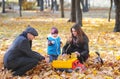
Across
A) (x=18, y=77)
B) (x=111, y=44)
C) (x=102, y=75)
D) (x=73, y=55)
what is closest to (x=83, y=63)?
(x=73, y=55)

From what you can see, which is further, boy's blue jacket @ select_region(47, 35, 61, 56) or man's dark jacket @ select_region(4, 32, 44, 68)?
boy's blue jacket @ select_region(47, 35, 61, 56)

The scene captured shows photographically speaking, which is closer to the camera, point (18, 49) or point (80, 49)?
point (18, 49)

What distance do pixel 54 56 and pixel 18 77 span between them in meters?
1.55

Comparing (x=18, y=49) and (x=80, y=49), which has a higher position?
(x=18, y=49)

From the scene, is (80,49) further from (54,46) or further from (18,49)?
(18,49)

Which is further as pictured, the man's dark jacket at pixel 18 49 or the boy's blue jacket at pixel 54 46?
the boy's blue jacket at pixel 54 46

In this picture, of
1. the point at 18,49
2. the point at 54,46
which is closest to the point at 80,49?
the point at 54,46

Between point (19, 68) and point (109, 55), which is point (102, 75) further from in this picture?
point (109, 55)

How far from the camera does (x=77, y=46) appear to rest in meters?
9.45

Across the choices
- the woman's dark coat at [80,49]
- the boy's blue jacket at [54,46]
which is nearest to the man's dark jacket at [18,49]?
the boy's blue jacket at [54,46]

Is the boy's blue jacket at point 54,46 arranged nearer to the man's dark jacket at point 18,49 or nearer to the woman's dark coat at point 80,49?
the woman's dark coat at point 80,49

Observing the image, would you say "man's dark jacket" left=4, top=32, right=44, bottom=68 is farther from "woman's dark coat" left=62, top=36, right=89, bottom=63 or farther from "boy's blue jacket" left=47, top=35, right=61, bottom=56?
"woman's dark coat" left=62, top=36, right=89, bottom=63

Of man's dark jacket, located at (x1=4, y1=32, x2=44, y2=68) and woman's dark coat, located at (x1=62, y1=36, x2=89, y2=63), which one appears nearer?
man's dark jacket, located at (x1=4, y1=32, x2=44, y2=68)

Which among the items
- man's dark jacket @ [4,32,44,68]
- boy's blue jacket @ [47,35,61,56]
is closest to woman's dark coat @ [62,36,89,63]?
boy's blue jacket @ [47,35,61,56]
